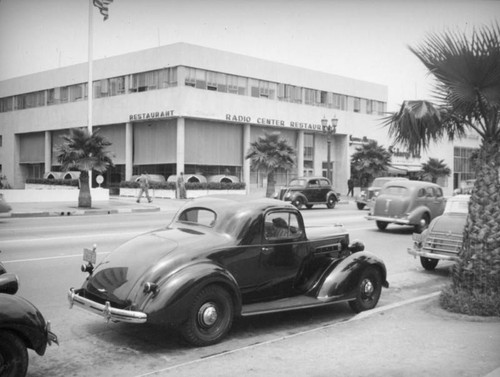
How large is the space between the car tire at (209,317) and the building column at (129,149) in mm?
36028

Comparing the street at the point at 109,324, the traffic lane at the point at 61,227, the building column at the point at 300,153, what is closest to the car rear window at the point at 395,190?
the street at the point at 109,324

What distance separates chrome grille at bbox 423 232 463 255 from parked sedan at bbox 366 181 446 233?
20.8 ft

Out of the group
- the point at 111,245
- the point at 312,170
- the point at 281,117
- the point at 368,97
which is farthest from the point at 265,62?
the point at 111,245

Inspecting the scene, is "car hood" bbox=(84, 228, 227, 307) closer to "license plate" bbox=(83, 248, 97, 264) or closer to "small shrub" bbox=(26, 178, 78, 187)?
"license plate" bbox=(83, 248, 97, 264)

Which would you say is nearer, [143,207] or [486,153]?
[486,153]

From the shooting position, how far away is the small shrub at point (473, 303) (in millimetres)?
6238

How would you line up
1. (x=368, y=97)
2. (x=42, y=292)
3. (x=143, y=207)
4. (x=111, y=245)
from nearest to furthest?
(x=42, y=292), (x=111, y=245), (x=143, y=207), (x=368, y=97)

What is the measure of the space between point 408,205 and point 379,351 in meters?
12.4

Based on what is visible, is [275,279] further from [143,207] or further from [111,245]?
[143,207]

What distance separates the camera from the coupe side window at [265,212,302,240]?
631cm

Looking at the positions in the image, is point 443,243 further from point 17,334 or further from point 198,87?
point 198,87

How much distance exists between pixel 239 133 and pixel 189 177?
6665 mm

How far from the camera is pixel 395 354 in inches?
194

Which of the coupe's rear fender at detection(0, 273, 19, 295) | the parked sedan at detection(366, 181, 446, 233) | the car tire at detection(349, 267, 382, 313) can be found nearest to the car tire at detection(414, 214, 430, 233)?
the parked sedan at detection(366, 181, 446, 233)
